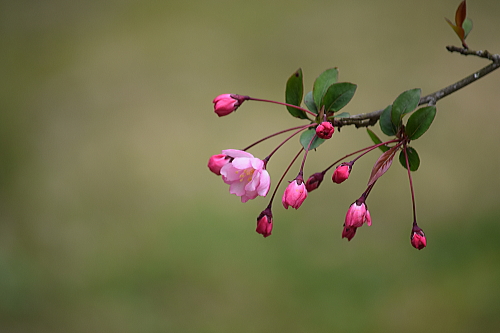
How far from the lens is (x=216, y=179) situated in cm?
242

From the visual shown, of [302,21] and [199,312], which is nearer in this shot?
[199,312]

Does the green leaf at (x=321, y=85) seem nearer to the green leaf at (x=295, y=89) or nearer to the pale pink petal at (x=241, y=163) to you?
the green leaf at (x=295, y=89)

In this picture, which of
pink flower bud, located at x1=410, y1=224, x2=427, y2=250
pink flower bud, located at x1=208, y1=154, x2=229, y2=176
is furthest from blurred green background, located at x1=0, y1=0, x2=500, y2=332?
pink flower bud, located at x1=208, y1=154, x2=229, y2=176

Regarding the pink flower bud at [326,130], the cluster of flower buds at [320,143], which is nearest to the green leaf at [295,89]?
the cluster of flower buds at [320,143]

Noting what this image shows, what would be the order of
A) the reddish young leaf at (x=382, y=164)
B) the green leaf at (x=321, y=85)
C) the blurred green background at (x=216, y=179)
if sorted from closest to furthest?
1. the reddish young leaf at (x=382, y=164)
2. the green leaf at (x=321, y=85)
3. the blurred green background at (x=216, y=179)

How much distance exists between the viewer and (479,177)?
229 cm

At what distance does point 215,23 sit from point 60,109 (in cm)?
103

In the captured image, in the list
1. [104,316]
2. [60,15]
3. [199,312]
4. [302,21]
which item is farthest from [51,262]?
[302,21]

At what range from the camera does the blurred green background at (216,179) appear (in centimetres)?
208

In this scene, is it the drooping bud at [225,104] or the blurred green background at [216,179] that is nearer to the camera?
the drooping bud at [225,104]

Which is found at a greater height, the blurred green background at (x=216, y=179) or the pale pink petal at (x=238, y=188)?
the blurred green background at (x=216, y=179)

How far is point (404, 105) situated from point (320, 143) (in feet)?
0.45

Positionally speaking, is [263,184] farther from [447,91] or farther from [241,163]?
[447,91]

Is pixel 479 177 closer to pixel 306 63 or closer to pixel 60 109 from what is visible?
pixel 306 63
